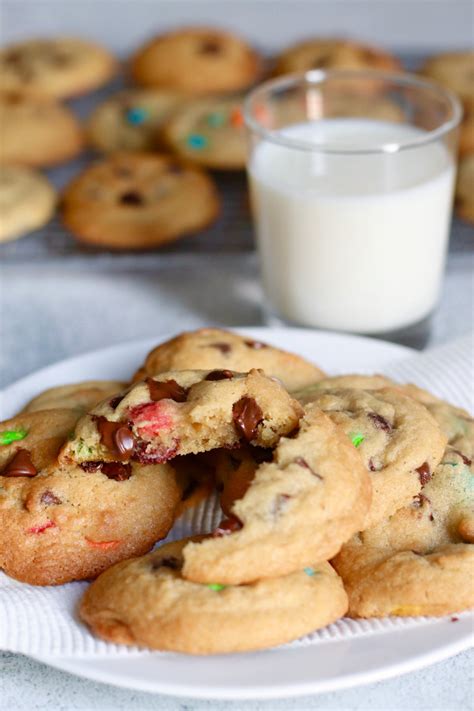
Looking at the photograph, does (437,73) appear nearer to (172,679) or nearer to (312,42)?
(312,42)

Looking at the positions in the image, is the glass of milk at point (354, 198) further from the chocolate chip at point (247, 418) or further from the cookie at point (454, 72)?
the cookie at point (454, 72)

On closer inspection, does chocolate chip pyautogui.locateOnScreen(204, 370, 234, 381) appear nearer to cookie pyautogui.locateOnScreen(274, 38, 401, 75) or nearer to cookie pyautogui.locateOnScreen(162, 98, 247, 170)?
cookie pyautogui.locateOnScreen(162, 98, 247, 170)

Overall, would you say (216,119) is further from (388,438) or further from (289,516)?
(289,516)

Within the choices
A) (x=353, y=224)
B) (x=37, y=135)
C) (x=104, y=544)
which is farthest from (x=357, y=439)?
(x=37, y=135)

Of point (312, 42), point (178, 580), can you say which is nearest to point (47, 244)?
point (312, 42)

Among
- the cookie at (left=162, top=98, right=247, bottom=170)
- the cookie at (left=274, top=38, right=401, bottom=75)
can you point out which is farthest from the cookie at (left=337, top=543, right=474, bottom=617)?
the cookie at (left=274, top=38, right=401, bottom=75)

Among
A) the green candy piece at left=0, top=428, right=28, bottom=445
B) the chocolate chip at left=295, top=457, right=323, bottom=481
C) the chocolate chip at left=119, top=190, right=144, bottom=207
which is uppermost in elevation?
the chocolate chip at left=295, top=457, right=323, bottom=481
